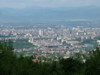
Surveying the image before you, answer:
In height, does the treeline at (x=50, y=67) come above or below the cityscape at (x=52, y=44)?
above

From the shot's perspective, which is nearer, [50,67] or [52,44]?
[50,67]

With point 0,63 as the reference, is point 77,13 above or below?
above

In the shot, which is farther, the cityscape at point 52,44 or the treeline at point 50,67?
the cityscape at point 52,44

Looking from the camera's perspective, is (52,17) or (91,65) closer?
(91,65)

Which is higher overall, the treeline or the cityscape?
the treeline

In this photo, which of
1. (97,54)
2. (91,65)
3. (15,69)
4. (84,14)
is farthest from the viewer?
(84,14)

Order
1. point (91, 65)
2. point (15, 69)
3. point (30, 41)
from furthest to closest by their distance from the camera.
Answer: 1. point (30, 41)
2. point (91, 65)
3. point (15, 69)

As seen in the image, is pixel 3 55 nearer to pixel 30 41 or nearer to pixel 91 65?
pixel 91 65

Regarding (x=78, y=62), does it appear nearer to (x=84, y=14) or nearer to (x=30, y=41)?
(x=30, y=41)

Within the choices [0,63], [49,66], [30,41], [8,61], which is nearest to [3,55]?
[8,61]

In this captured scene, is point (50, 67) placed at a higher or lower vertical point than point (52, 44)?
higher

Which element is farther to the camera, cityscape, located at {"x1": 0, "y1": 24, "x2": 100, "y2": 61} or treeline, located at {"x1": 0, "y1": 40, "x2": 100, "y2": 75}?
cityscape, located at {"x1": 0, "y1": 24, "x2": 100, "y2": 61}
